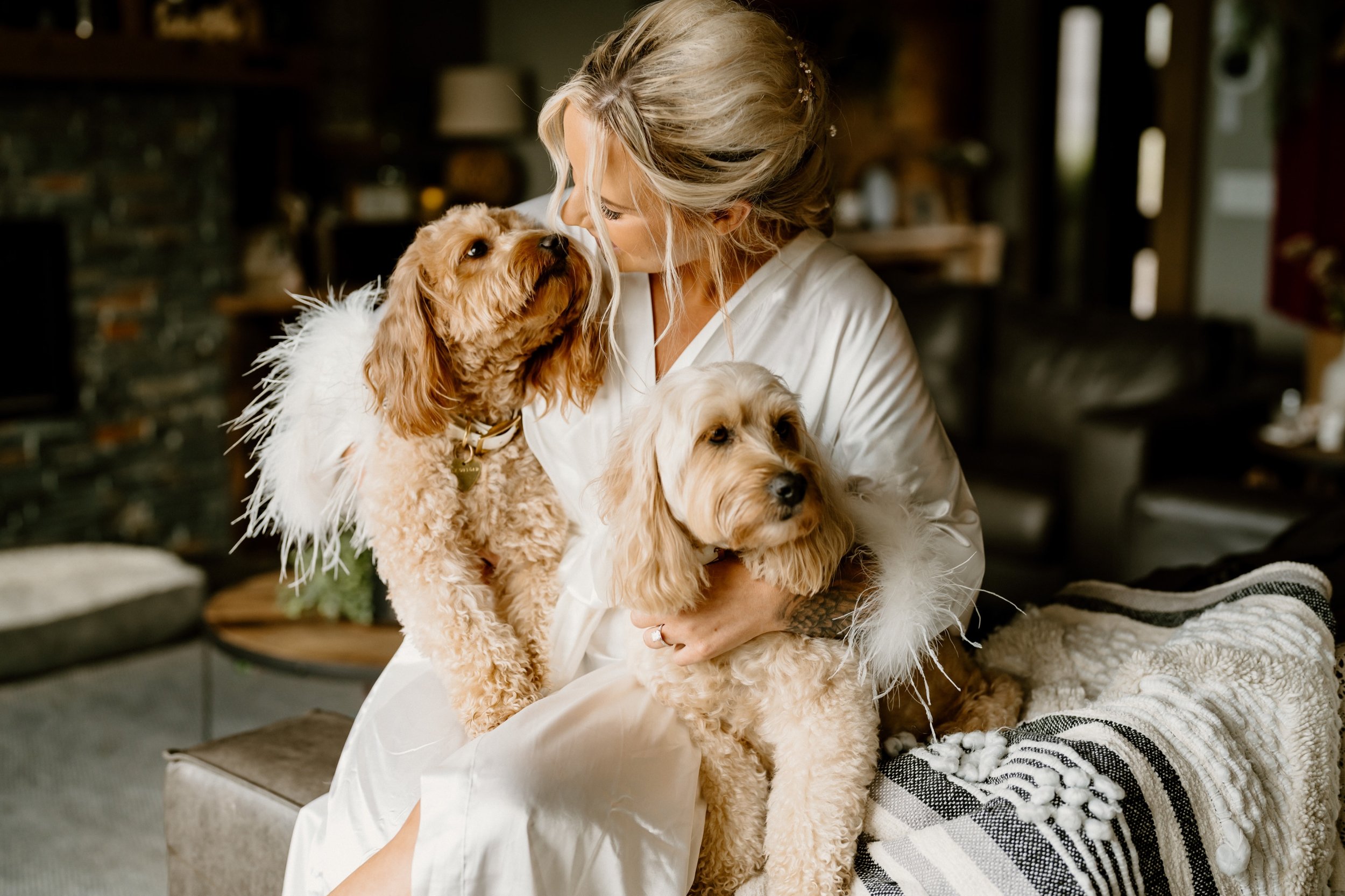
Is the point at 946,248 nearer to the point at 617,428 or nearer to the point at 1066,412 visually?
the point at 1066,412

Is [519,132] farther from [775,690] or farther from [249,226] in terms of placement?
[775,690]

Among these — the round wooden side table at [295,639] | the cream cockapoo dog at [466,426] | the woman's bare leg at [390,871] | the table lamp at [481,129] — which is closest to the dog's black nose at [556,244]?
the cream cockapoo dog at [466,426]

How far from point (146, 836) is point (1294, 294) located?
5775 mm

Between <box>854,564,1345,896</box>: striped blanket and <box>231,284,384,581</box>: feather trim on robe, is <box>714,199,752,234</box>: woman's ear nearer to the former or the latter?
<box>231,284,384,581</box>: feather trim on robe

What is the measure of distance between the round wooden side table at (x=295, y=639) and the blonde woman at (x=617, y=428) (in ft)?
2.57

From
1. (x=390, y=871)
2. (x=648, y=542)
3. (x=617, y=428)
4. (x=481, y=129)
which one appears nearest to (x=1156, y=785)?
(x=648, y=542)

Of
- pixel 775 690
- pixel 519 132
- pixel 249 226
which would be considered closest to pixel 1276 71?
pixel 519 132

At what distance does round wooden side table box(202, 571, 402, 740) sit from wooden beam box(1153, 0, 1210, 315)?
5443 mm

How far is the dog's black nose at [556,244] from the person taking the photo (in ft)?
5.20

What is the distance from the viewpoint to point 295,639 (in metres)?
2.65

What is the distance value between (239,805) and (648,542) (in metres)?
0.84

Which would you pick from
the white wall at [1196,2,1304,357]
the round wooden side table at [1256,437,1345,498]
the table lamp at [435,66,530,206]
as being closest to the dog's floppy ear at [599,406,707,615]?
the round wooden side table at [1256,437,1345,498]

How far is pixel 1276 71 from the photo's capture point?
610 centimetres

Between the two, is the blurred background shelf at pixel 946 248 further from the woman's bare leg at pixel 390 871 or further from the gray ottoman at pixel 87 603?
the woman's bare leg at pixel 390 871
